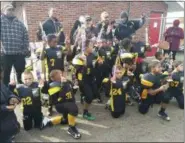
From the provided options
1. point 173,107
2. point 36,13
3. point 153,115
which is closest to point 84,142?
point 153,115

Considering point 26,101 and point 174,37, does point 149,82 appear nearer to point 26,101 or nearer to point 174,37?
point 26,101

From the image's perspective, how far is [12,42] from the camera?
5.87 metres

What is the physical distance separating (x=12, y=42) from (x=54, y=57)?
0.93 metres

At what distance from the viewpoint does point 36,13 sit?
10289mm

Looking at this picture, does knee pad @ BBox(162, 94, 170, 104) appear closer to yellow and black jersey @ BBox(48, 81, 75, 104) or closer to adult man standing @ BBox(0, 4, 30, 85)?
yellow and black jersey @ BBox(48, 81, 75, 104)

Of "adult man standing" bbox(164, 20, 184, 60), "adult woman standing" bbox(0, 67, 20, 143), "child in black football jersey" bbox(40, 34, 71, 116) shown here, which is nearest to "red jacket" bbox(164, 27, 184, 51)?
"adult man standing" bbox(164, 20, 184, 60)

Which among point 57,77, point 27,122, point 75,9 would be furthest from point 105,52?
point 75,9

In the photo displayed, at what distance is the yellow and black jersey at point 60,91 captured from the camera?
199 inches

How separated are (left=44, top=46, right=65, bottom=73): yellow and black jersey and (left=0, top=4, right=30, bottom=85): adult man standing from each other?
20.6 inches

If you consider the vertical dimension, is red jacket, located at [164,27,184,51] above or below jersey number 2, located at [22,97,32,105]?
above

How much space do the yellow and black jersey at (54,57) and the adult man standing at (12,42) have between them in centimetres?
52

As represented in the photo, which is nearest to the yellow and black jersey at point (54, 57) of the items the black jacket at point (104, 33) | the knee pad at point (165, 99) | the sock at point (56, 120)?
the sock at point (56, 120)

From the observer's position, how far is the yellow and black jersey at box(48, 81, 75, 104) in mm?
5047

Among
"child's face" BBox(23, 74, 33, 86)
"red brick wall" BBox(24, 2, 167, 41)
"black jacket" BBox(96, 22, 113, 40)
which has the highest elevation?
"red brick wall" BBox(24, 2, 167, 41)
